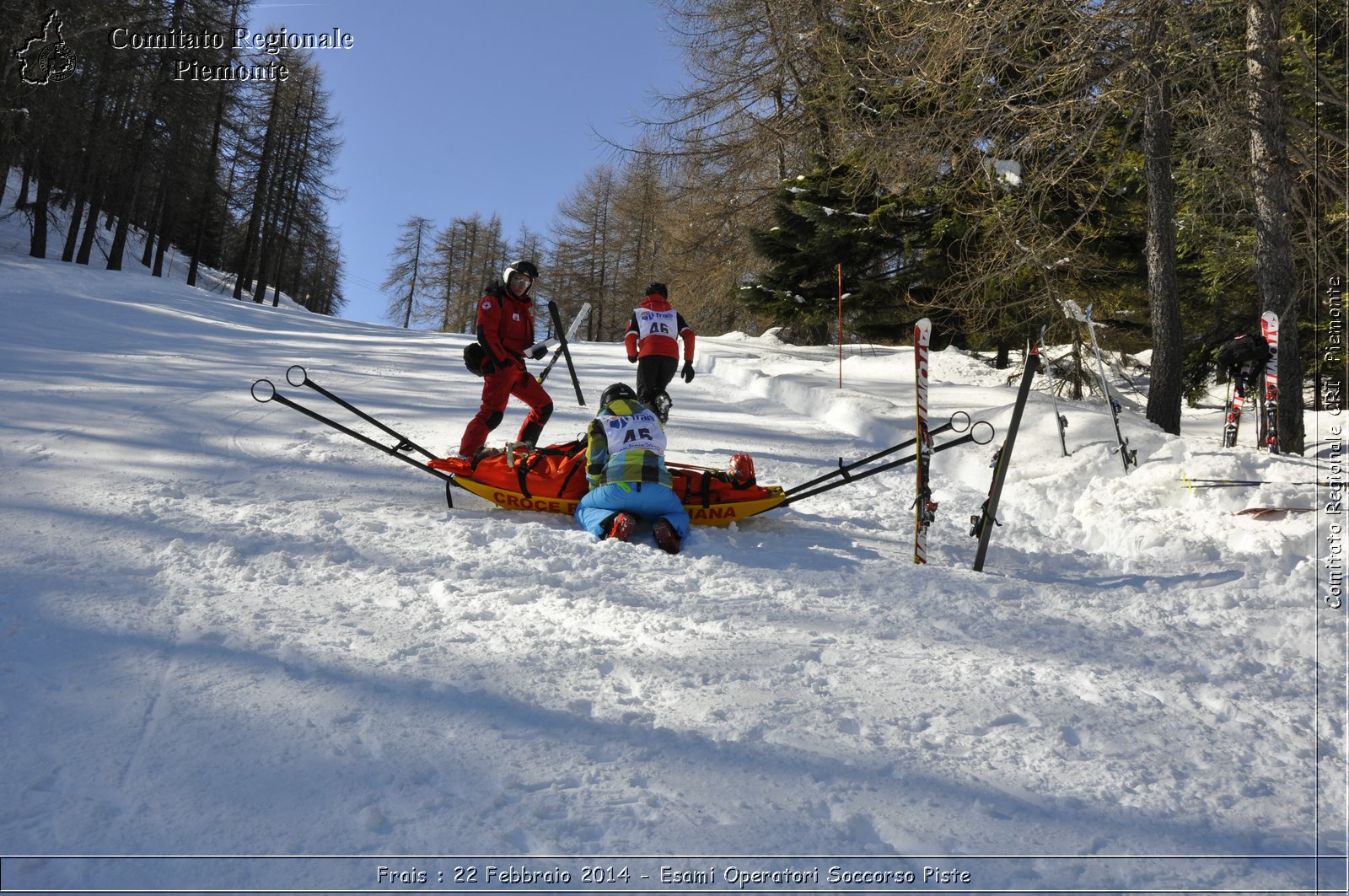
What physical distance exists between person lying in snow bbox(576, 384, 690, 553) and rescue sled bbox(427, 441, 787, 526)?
25cm

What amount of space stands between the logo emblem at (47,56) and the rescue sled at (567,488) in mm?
22039

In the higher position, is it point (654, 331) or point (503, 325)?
point (654, 331)

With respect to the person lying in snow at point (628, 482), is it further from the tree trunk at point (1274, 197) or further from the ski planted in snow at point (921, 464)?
the tree trunk at point (1274, 197)

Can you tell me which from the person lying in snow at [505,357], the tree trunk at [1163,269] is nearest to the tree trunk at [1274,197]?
the tree trunk at [1163,269]

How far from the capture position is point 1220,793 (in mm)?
2883

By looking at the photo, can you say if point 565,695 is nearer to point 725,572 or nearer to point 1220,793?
point 725,572

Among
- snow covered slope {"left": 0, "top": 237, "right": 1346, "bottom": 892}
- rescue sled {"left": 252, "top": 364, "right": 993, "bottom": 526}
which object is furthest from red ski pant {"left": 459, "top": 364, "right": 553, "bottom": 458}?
rescue sled {"left": 252, "top": 364, "right": 993, "bottom": 526}

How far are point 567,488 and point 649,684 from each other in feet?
8.44

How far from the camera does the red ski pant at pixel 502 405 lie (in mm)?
7293

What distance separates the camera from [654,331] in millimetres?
8750

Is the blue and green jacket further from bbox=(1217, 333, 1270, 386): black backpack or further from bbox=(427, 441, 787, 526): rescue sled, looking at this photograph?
bbox=(1217, 333, 1270, 386): black backpack

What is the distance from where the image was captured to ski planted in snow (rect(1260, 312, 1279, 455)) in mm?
8898

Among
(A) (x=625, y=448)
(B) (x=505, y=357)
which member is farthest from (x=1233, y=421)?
(B) (x=505, y=357)

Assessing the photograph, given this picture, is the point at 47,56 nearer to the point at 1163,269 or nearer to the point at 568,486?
the point at 568,486
